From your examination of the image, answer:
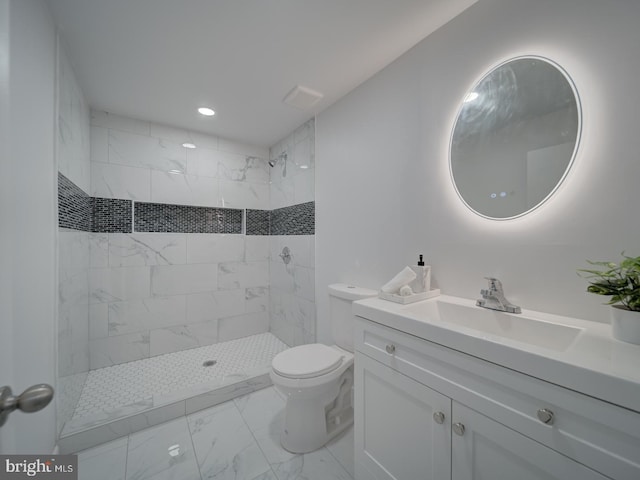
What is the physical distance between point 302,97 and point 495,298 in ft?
5.99

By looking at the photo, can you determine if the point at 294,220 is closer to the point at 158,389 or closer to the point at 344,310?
the point at 344,310

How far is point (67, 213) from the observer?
60.0 inches

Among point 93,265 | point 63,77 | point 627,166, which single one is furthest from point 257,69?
point 93,265

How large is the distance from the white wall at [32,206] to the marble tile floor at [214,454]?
1.12 ft

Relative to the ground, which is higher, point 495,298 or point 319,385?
point 495,298

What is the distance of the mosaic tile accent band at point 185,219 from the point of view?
94.0 inches

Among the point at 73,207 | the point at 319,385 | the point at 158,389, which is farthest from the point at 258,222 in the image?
the point at 319,385

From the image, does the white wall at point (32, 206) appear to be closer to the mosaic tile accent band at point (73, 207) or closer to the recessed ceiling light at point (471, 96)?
the mosaic tile accent band at point (73, 207)

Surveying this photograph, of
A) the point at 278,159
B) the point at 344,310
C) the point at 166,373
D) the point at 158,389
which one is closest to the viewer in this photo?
the point at 344,310

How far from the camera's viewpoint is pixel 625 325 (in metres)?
0.75

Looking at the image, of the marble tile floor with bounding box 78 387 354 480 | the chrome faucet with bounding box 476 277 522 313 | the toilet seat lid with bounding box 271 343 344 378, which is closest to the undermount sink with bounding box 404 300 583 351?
the chrome faucet with bounding box 476 277 522 313

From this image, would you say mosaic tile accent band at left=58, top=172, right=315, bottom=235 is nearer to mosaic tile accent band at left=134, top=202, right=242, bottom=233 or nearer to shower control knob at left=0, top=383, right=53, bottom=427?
mosaic tile accent band at left=134, top=202, right=242, bottom=233

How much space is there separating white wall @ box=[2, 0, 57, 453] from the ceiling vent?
1302 mm

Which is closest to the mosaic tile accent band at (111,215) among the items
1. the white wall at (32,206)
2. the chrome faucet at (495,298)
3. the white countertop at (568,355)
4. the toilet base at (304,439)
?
the white wall at (32,206)
